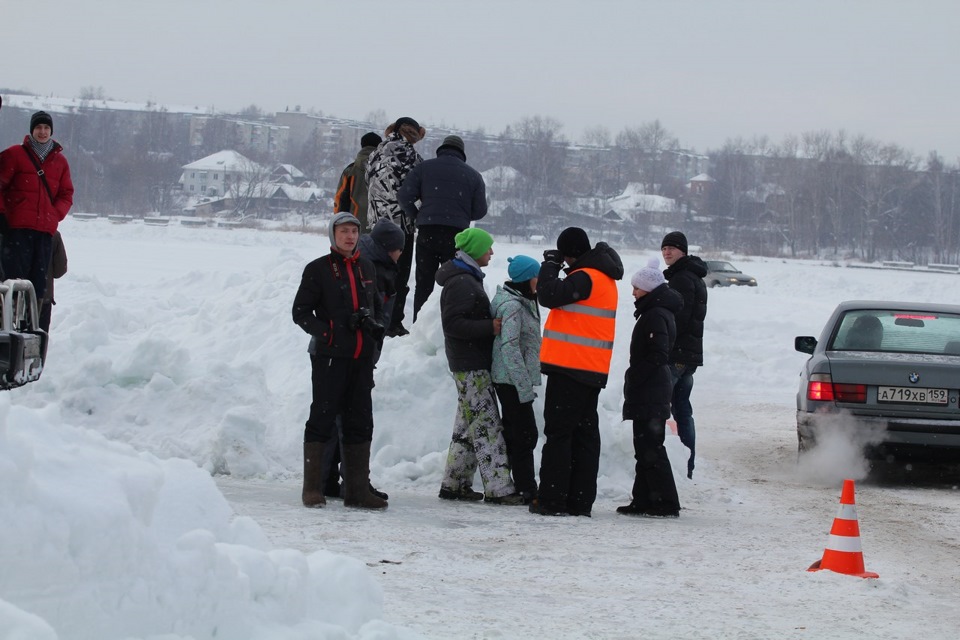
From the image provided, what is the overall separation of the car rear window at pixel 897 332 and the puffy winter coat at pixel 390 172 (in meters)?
3.95

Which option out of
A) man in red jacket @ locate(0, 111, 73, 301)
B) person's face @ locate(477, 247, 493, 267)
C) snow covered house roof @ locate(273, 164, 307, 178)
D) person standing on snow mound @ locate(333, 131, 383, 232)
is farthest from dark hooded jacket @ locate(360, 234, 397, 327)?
snow covered house roof @ locate(273, 164, 307, 178)

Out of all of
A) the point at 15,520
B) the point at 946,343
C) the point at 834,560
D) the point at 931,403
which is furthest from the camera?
the point at 946,343

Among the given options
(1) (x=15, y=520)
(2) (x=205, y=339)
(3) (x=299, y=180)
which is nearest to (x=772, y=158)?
(3) (x=299, y=180)

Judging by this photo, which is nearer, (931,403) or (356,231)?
(356,231)

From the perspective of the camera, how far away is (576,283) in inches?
313

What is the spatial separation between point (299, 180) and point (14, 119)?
27.6 metres

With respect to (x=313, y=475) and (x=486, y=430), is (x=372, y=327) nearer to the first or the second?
(x=313, y=475)

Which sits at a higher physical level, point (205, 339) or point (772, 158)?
point (772, 158)

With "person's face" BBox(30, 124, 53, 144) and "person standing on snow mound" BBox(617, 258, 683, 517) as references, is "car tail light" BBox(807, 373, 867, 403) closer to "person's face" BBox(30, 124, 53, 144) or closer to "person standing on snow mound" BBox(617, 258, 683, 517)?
"person standing on snow mound" BBox(617, 258, 683, 517)

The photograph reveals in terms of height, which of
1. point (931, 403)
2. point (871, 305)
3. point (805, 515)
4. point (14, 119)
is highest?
point (14, 119)

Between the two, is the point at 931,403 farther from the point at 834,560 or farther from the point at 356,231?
the point at 356,231

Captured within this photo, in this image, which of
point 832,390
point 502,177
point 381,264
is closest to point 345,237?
point 381,264

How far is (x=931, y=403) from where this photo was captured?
9602 mm

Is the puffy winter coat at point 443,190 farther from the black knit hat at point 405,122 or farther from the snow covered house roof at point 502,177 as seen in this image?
the snow covered house roof at point 502,177
